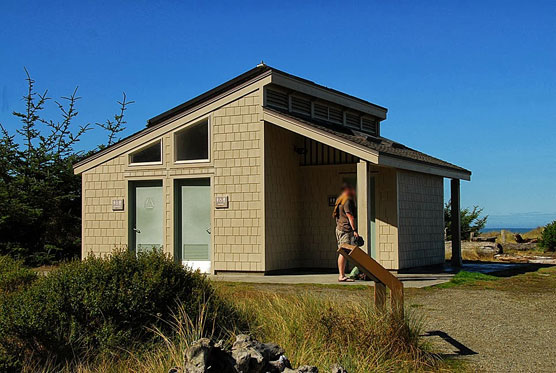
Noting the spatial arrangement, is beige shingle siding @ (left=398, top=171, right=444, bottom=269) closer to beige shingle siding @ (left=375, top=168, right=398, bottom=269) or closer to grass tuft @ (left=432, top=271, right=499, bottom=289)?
beige shingle siding @ (left=375, top=168, right=398, bottom=269)

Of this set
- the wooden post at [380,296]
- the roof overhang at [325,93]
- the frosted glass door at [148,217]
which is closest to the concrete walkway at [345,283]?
the frosted glass door at [148,217]

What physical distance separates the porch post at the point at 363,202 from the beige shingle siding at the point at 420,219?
2.20m

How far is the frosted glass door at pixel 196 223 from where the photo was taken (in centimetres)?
1620

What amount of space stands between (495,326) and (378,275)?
2906 millimetres

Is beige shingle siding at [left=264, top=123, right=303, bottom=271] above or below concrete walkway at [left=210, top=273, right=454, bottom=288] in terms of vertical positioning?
above

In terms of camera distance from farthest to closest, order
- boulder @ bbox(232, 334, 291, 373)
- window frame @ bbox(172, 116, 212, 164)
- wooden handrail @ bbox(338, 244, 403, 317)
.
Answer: window frame @ bbox(172, 116, 212, 164) < wooden handrail @ bbox(338, 244, 403, 317) < boulder @ bbox(232, 334, 291, 373)

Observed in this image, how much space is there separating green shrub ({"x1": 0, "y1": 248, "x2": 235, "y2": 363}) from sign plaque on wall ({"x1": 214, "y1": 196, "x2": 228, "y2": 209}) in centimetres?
867

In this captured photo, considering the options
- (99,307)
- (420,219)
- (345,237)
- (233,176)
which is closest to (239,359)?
(99,307)

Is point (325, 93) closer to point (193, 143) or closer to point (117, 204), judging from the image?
point (193, 143)

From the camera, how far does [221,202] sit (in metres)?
15.8

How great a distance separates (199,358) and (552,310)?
7395 millimetres

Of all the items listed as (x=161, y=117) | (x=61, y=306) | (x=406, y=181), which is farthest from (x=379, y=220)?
(x=61, y=306)

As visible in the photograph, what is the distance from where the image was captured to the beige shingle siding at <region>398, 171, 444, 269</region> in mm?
16219

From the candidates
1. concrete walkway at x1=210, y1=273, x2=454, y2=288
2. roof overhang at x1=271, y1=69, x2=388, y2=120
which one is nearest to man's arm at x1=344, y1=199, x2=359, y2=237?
concrete walkway at x1=210, y1=273, x2=454, y2=288
